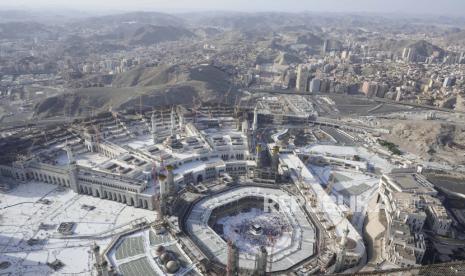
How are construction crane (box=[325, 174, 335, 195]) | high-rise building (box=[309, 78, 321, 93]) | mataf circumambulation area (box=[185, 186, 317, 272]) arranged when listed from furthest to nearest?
high-rise building (box=[309, 78, 321, 93]), construction crane (box=[325, 174, 335, 195]), mataf circumambulation area (box=[185, 186, 317, 272])

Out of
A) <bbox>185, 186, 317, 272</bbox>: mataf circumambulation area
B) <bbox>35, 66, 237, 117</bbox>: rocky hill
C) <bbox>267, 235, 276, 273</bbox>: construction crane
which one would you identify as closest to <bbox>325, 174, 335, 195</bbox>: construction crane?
<bbox>185, 186, 317, 272</bbox>: mataf circumambulation area

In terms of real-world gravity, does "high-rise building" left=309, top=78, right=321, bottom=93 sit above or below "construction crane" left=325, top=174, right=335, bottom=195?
above

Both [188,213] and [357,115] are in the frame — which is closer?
[188,213]

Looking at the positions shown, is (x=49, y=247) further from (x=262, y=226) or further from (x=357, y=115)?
(x=357, y=115)

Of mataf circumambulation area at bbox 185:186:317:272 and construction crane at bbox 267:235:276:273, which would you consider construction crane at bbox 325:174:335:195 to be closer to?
mataf circumambulation area at bbox 185:186:317:272

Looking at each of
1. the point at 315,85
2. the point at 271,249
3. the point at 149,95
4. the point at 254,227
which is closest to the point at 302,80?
the point at 315,85

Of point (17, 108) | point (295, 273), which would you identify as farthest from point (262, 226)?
point (17, 108)

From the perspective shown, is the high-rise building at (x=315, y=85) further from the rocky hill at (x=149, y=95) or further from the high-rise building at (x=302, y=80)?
the rocky hill at (x=149, y=95)

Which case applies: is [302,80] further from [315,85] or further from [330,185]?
[330,185]
